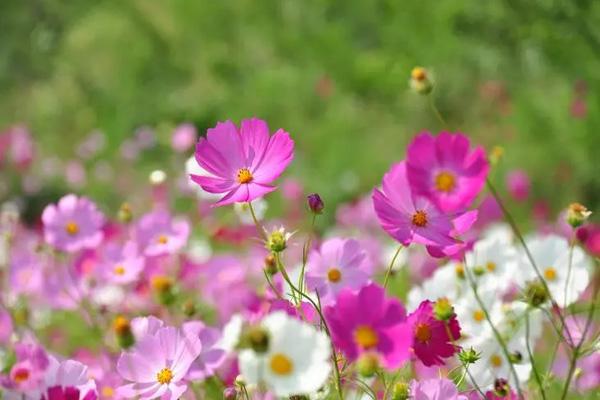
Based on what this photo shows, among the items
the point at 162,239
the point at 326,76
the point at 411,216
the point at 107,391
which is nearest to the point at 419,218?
the point at 411,216

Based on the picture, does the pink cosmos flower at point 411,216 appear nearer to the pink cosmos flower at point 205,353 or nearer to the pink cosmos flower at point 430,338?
the pink cosmos flower at point 430,338

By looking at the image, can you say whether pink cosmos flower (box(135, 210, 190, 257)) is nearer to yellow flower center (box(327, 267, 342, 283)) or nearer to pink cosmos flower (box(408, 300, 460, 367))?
yellow flower center (box(327, 267, 342, 283))

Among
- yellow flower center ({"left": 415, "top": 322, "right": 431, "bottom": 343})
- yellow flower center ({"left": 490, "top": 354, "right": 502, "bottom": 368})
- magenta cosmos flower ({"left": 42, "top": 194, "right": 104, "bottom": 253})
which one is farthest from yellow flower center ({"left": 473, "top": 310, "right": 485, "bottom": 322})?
magenta cosmos flower ({"left": 42, "top": 194, "right": 104, "bottom": 253})

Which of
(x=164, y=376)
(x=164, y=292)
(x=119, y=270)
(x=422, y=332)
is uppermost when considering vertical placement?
(x=422, y=332)

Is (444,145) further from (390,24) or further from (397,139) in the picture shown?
(397,139)

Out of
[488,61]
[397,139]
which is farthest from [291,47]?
[397,139]

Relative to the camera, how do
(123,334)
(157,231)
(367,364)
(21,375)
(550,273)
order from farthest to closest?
(157,231), (550,273), (21,375), (123,334), (367,364)

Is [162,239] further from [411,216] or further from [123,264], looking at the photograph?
[411,216]

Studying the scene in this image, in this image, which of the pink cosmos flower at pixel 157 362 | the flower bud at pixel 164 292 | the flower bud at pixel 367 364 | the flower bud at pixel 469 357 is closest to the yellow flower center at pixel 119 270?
the flower bud at pixel 164 292
